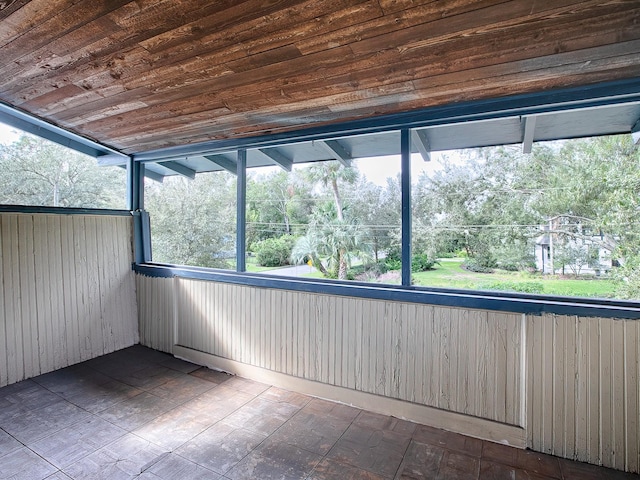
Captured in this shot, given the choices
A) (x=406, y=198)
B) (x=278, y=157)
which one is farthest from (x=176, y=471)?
(x=278, y=157)

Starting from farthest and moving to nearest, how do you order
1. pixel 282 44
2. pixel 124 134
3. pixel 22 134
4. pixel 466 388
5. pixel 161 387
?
pixel 124 134 → pixel 22 134 → pixel 161 387 → pixel 466 388 → pixel 282 44

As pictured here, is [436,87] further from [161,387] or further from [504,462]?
[161,387]

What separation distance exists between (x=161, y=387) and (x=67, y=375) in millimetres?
1051

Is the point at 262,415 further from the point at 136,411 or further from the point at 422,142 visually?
the point at 422,142

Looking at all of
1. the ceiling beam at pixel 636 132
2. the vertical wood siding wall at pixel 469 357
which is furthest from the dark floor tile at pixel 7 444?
the ceiling beam at pixel 636 132

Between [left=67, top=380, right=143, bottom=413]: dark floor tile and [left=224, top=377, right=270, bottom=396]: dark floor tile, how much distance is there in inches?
29.8

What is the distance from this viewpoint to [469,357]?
87.5 inches

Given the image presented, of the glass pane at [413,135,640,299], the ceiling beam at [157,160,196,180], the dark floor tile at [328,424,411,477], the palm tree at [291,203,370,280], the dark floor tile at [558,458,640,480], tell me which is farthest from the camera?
the ceiling beam at [157,160,196,180]

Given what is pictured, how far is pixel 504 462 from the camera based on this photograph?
1934 mm

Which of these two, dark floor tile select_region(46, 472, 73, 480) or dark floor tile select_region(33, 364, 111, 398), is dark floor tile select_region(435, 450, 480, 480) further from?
dark floor tile select_region(33, 364, 111, 398)

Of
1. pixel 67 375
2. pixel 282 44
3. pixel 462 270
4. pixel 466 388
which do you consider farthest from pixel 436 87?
pixel 67 375

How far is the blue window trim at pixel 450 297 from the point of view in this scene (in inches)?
76.5

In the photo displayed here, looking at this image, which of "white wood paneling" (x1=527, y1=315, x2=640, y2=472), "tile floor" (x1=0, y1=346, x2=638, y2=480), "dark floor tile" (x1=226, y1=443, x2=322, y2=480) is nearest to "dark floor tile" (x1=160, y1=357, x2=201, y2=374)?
"tile floor" (x1=0, y1=346, x2=638, y2=480)

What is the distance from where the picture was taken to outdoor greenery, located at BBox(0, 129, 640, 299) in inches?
81.3
